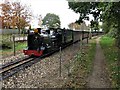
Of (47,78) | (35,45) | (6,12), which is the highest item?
(6,12)

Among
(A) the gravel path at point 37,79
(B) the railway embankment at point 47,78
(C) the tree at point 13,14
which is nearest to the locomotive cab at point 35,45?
(B) the railway embankment at point 47,78

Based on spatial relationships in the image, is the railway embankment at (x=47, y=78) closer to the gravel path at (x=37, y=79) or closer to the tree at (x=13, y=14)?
the gravel path at (x=37, y=79)

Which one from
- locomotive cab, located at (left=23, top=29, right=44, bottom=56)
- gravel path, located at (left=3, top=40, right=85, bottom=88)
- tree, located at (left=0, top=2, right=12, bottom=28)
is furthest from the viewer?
tree, located at (left=0, top=2, right=12, bottom=28)

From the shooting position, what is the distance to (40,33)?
72.9 ft

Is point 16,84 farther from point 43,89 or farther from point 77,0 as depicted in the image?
point 77,0

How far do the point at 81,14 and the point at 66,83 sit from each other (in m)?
24.8

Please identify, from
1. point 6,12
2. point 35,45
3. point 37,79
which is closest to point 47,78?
point 37,79

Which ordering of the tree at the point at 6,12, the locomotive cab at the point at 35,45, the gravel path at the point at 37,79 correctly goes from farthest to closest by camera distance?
the tree at the point at 6,12 < the locomotive cab at the point at 35,45 < the gravel path at the point at 37,79

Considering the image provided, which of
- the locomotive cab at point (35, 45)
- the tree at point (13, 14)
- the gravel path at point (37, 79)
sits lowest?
the gravel path at point (37, 79)

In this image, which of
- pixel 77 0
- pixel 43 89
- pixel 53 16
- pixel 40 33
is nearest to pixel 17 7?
pixel 77 0

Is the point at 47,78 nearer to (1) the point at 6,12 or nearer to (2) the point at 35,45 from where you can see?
(2) the point at 35,45

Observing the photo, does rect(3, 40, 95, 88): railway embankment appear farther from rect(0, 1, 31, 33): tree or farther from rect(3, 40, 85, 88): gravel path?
rect(0, 1, 31, 33): tree

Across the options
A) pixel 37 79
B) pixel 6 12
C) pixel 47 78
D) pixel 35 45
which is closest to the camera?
pixel 37 79

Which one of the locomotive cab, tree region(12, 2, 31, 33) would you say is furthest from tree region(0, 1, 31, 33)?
the locomotive cab
